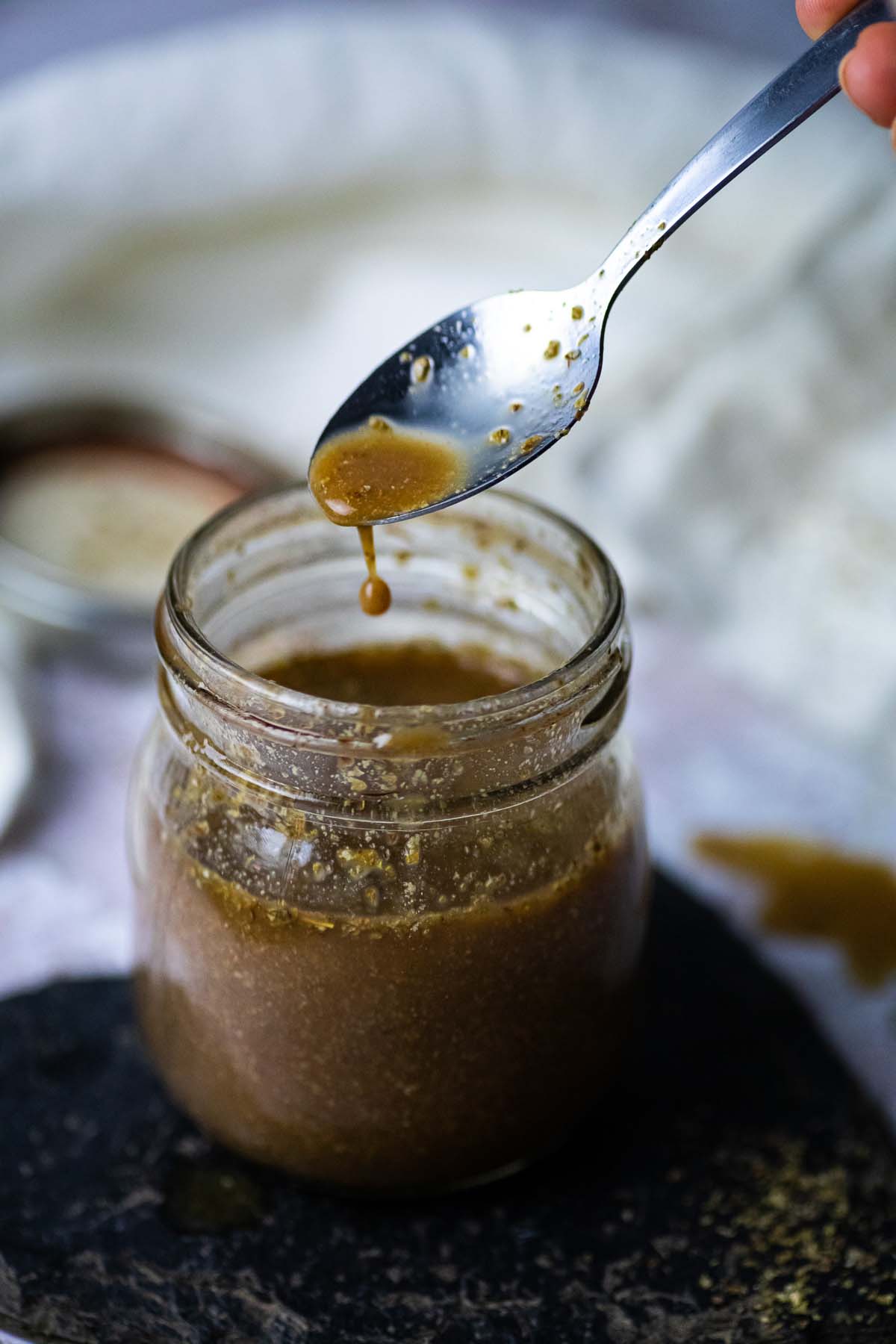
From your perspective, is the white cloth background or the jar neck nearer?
the jar neck

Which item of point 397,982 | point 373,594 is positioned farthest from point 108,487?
point 397,982

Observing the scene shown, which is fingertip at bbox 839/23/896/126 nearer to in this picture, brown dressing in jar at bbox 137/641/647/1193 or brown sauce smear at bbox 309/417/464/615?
brown sauce smear at bbox 309/417/464/615

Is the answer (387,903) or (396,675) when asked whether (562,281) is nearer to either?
(396,675)

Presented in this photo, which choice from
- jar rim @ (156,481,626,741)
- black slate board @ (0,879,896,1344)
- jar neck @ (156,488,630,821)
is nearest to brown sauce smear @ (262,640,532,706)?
jar neck @ (156,488,630,821)

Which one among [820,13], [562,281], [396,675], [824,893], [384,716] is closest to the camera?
[384,716]

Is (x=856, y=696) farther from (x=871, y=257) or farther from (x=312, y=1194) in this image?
(x=312, y=1194)
